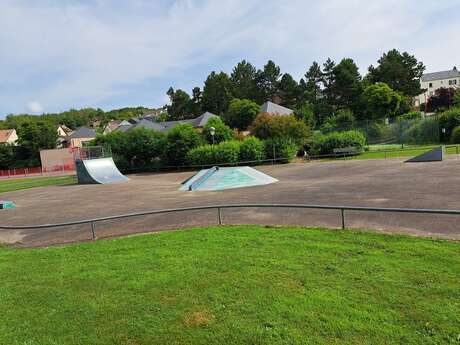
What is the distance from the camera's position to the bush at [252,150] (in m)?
30.8

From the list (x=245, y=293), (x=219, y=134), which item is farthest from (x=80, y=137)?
(x=245, y=293)

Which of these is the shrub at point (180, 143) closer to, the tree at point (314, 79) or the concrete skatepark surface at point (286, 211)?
the concrete skatepark surface at point (286, 211)

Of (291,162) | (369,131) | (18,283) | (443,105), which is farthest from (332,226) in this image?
(443,105)

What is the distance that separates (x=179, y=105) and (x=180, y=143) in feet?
224

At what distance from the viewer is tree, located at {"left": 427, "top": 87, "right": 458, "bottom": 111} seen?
62991 millimetres

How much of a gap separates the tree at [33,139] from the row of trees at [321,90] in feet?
103

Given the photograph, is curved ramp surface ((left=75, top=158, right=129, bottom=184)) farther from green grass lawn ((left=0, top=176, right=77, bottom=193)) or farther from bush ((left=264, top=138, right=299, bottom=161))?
bush ((left=264, top=138, right=299, bottom=161))

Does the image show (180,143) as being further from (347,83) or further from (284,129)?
(347,83)

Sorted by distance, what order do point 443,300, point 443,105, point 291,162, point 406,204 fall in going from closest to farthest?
point 443,300, point 406,204, point 291,162, point 443,105

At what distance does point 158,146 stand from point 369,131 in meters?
24.2

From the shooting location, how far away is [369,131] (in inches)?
1665

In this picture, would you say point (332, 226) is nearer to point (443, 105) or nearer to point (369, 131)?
point (369, 131)

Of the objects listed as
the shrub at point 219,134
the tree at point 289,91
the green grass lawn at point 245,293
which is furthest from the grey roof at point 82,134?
the green grass lawn at point 245,293

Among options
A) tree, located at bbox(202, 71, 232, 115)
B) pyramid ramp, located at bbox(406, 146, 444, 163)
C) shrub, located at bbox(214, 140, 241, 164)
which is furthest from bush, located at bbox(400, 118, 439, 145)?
tree, located at bbox(202, 71, 232, 115)
